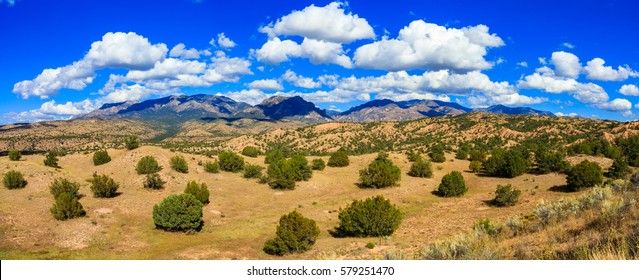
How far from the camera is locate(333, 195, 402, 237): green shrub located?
1085 inches

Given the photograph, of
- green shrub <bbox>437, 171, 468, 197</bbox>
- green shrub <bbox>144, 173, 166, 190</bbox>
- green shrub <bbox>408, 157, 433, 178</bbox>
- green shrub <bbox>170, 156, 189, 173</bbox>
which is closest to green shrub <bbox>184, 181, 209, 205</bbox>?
green shrub <bbox>144, 173, 166, 190</bbox>

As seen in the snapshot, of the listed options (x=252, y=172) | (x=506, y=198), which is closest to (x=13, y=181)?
(x=252, y=172)

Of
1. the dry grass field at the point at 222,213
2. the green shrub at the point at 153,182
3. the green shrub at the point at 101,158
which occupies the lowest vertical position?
the dry grass field at the point at 222,213

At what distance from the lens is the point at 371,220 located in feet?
90.6

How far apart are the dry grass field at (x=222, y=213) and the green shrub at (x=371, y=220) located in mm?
1053

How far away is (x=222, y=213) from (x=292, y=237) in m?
16.8

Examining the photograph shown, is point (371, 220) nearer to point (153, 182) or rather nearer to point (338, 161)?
point (153, 182)

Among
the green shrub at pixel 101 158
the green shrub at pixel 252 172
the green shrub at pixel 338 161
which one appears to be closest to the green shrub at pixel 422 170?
the green shrub at pixel 338 161

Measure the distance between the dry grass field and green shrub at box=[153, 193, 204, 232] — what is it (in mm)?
905

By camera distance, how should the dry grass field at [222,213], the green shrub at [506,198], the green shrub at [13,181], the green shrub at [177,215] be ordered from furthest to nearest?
the green shrub at [13,181] < the green shrub at [506,198] < the green shrub at [177,215] < the dry grass field at [222,213]

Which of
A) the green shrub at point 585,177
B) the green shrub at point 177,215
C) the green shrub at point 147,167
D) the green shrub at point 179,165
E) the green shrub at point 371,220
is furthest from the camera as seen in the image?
the green shrub at point 179,165

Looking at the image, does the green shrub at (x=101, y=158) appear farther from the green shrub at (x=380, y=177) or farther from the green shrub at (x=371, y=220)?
the green shrub at (x=371, y=220)

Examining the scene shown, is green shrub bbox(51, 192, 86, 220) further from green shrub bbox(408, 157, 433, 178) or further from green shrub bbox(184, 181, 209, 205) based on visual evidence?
green shrub bbox(408, 157, 433, 178)

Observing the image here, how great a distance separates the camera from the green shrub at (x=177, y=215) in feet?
101
